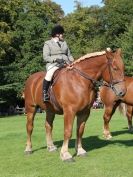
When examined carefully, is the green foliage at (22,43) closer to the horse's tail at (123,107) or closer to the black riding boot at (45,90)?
the horse's tail at (123,107)

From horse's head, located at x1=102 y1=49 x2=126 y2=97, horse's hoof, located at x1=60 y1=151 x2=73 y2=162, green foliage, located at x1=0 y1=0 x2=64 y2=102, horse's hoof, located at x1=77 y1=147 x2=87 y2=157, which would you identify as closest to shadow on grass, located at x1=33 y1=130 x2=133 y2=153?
horse's hoof, located at x1=77 y1=147 x2=87 y2=157

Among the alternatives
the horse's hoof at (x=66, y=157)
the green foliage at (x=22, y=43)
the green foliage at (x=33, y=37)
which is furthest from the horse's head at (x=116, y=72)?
the green foliage at (x=22, y=43)

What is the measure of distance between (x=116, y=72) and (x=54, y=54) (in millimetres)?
2113

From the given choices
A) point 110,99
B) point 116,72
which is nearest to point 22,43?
point 110,99

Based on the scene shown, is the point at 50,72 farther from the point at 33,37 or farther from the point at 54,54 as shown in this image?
the point at 33,37

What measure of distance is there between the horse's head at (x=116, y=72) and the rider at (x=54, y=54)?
55.4 inches

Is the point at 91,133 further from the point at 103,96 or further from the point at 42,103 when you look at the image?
the point at 42,103

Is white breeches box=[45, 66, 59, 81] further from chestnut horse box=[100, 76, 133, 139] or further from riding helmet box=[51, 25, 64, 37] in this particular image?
chestnut horse box=[100, 76, 133, 139]

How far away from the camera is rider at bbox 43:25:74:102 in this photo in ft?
39.9

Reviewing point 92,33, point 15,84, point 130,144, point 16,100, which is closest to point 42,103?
point 130,144

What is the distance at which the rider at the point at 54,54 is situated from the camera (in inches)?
478

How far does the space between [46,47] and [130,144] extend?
13.7 ft

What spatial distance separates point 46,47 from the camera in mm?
12477

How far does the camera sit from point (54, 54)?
12.5 metres
